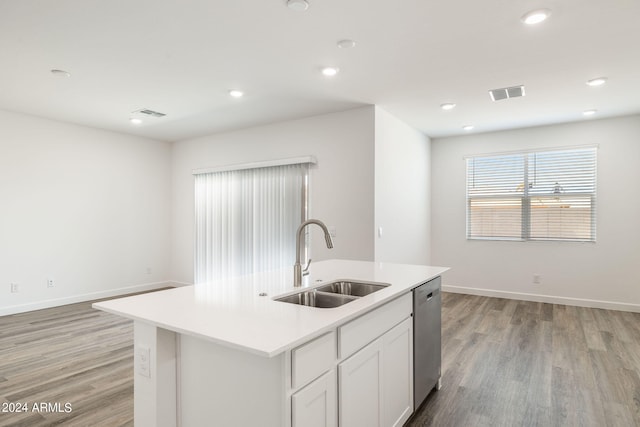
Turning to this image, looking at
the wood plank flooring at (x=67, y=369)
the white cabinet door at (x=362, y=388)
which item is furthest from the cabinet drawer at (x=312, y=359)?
the wood plank flooring at (x=67, y=369)

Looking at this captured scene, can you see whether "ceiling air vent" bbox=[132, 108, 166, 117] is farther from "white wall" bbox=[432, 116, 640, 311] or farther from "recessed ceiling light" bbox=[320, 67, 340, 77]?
"white wall" bbox=[432, 116, 640, 311]

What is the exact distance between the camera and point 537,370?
3020 millimetres

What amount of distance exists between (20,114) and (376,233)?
189 inches

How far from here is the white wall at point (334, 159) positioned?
4422 millimetres

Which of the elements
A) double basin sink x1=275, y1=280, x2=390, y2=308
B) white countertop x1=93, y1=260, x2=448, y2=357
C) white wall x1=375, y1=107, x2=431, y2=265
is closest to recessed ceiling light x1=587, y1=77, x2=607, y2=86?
white wall x1=375, y1=107, x2=431, y2=265

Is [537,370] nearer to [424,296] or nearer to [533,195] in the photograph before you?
[424,296]

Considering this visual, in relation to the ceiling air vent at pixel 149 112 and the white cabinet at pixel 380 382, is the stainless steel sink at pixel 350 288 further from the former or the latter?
the ceiling air vent at pixel 149 112

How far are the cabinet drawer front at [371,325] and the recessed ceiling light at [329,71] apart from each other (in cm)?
212

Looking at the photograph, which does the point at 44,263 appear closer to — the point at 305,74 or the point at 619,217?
the point at 305,74

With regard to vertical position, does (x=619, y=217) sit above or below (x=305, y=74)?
below

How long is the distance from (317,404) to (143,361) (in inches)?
30.7

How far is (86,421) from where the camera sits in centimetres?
226

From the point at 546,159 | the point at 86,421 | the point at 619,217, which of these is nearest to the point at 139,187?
the point at 86,421

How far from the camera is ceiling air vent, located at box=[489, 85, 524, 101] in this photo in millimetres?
3758
